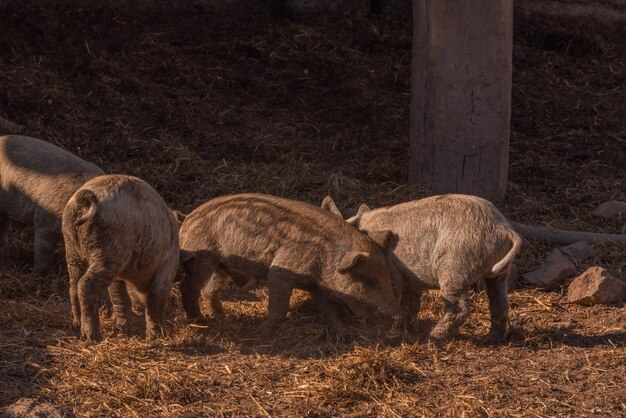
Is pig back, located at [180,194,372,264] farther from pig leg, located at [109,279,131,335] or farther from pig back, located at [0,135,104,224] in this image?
pig back, located at [0,135,104,224]

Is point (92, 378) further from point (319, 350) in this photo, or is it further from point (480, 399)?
point (480, 399)

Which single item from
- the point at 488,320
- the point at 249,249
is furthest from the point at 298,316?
the point at 488,320

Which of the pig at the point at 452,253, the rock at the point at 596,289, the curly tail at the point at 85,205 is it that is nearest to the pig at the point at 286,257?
the pig at the point at 452,253

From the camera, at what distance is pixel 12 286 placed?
23.7 feet

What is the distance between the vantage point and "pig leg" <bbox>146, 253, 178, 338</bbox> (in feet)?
21.3

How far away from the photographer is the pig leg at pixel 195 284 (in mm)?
6770

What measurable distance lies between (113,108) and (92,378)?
190 inches

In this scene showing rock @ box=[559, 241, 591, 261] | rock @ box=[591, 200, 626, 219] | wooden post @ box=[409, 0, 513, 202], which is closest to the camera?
rock @ box=[559, 241, 591, 261]

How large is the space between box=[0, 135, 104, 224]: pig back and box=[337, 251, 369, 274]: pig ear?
195 cm

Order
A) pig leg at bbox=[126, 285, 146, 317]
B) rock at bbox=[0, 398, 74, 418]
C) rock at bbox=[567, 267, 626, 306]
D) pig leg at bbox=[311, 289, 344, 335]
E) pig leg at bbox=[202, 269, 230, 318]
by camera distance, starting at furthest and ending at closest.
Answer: rock at bbox=[567, 267, 626, 306] < pig leg at bbox=[202, 269, 230, 318] < pig leg at bbox=[126, 285, 146, 317] < pig leg at bbox=[311, 289, 344, 335] < rock at bbox=[0, 398, 74, 418]

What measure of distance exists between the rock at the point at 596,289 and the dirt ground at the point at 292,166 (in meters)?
0.07

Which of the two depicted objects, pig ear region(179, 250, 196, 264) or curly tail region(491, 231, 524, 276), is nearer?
curly tail region(491, 231, 524, 276)

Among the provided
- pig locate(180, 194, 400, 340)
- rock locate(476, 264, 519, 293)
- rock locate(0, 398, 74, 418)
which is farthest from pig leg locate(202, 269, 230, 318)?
rock locate(0, 398, 74, 418)

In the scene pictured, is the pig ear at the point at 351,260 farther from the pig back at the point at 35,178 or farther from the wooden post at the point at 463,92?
the wooden post at the point at 463,92
